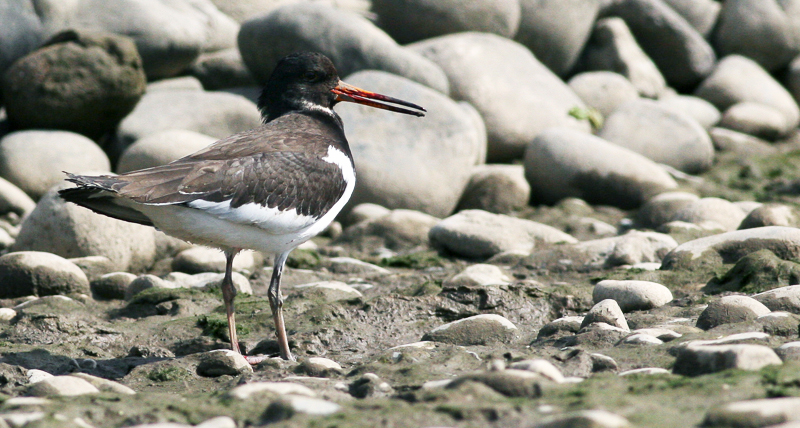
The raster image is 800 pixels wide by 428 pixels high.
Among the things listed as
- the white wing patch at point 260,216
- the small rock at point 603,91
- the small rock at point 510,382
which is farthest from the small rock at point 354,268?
the small rock at point 603,91

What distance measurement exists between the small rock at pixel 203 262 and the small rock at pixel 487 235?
6.27 feet

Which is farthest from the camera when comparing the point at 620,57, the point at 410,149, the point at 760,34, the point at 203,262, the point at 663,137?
the point at 760,34

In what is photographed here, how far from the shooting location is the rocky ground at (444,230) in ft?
12.4

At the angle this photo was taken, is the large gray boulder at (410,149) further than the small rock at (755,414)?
Yes

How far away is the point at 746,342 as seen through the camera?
174 inches

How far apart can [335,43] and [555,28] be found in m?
4.60

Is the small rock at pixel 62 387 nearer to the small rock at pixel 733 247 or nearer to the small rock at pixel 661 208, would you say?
the small rock at pixel 733 247

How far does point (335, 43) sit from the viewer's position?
11.6 meters

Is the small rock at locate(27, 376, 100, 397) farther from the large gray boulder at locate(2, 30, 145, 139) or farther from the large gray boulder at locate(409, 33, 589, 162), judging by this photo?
the large gray boulder at locate(409, 33, 589, 162)

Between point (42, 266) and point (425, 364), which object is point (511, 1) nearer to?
point (42, 266)

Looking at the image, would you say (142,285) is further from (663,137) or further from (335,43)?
(663,137)

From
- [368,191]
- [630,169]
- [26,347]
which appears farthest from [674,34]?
[26,347]

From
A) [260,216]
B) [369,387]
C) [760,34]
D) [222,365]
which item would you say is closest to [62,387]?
[222,365]

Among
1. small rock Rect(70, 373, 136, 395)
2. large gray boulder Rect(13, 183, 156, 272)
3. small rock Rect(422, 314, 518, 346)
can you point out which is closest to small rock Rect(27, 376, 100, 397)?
small rock Rect(70, 373, 136, 395)
